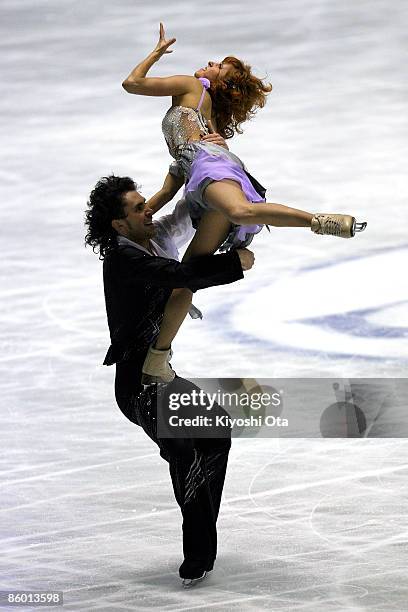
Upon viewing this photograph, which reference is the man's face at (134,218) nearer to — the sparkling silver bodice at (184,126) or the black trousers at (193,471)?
the sparkling silver bodice at (184,126)

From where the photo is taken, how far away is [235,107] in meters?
4.39

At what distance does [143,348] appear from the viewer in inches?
171

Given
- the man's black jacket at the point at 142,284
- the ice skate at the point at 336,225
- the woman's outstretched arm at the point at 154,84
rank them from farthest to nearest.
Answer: the woman's outstretched arm at the point at 154,84, the man's black jacket at the point at 142,284, the ice skate at the point at 336,225

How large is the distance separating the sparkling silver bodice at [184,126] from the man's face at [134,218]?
20 cm

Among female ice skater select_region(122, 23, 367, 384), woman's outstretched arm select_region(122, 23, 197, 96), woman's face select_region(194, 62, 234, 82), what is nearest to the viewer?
female ice skater select_region(122, 23, 367, 384)

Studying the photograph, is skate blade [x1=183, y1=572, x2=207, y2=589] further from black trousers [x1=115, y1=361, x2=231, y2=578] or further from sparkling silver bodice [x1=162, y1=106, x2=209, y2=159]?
sparkling silver bodice [x1=162, y1=106, x2=209, y2=159]

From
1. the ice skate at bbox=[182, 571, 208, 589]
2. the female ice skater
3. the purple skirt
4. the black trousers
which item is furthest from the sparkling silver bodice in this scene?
the ice skate at bbox=[182, 571, 208, 589]

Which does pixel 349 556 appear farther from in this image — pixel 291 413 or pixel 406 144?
pixel 406 144

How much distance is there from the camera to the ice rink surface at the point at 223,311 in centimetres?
436

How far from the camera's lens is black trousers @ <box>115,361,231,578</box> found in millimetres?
4242

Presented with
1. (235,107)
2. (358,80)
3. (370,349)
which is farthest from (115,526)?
(358,80)

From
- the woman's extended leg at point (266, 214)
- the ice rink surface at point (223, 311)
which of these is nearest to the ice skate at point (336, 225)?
the woman's extended leg at point (266, 214)

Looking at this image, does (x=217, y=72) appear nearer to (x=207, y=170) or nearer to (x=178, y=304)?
(x=207, y=170)

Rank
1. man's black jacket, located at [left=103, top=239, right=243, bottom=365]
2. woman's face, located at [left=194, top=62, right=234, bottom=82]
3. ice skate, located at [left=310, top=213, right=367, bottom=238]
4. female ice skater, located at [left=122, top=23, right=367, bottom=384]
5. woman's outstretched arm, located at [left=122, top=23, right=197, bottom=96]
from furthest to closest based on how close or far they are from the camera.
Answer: woman's face, located at [left=194, top=62, right=234, bottom=82], woman's outstretched arm, located at [left=122, top=23, right=197, bottom=96], man's black jacket, located at [left=103, top=239, right=243, bottom=365], female ice skater, located at [left=122, top=23, right=367, bottom=384], ice skate, located at [left=310, top=213, right=367, bottom=238]
